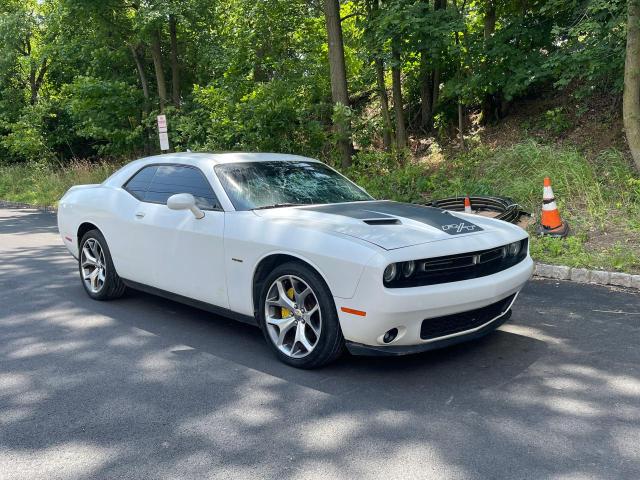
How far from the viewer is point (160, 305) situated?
6047mm

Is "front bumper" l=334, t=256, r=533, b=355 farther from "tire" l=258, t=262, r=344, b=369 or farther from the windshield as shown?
the windshield

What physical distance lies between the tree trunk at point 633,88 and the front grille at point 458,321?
6796 millimetres

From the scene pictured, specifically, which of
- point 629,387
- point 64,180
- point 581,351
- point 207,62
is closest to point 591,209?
point 581,351

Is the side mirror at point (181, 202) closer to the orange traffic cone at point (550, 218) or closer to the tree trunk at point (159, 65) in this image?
the orange traffic cone at point (550, 218)

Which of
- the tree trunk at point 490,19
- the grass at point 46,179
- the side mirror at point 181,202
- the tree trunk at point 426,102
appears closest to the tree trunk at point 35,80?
the grass at point 46,179

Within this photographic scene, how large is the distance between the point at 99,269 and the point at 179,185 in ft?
5.07

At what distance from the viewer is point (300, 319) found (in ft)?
13.8

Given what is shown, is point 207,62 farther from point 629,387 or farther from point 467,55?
point 629,387

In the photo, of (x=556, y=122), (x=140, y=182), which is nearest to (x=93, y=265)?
(x=140, y=182)

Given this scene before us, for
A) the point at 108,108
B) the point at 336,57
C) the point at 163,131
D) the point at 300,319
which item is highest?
the point at 336,57

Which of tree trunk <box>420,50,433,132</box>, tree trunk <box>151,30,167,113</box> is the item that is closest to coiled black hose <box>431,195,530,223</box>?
tree trunk <box>420,50,433,132</box>

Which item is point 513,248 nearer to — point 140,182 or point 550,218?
point 140,182

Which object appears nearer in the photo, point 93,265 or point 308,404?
point 308,404

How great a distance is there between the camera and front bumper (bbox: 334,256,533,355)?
12.2ft
